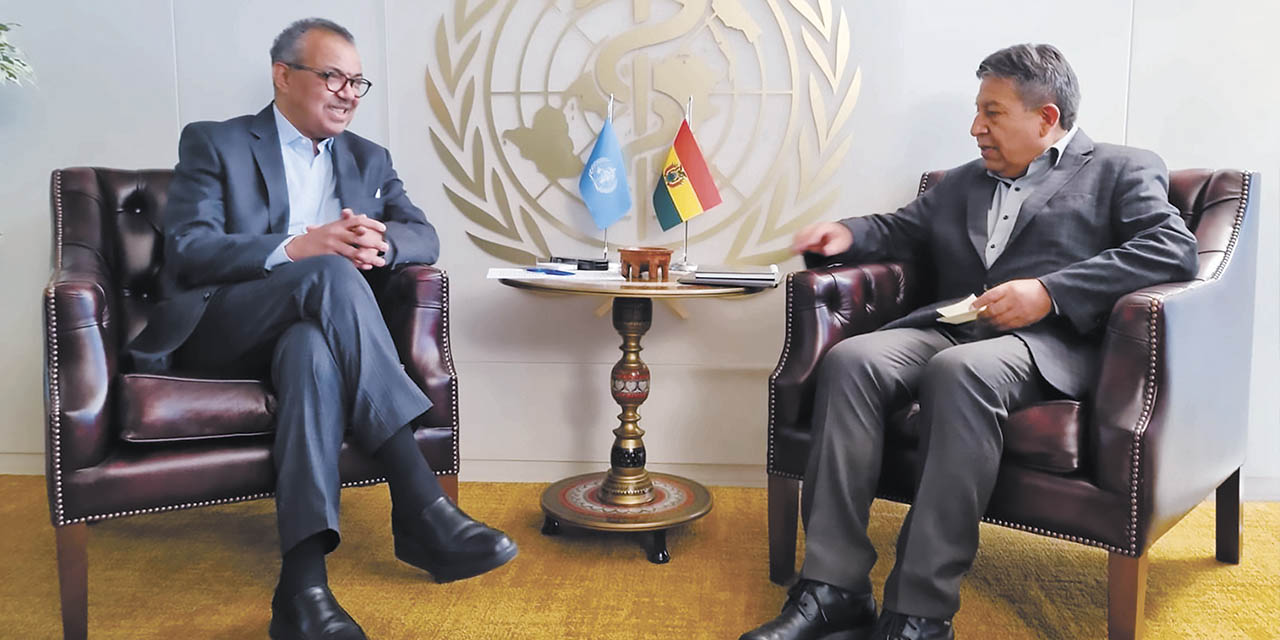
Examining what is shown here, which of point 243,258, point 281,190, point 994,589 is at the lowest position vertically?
point 994,589

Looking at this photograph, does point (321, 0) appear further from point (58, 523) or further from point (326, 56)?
point (58, 523)

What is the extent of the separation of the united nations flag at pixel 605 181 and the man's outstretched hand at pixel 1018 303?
1.15 m

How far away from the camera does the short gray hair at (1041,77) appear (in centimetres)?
211

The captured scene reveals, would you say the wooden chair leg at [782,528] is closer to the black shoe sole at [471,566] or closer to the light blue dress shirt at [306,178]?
the black shoe sole at [471,566]

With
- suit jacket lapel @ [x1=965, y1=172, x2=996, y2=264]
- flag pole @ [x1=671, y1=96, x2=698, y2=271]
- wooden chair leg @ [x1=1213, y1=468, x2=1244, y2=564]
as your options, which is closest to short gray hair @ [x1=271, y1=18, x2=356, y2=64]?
flag pole @ [x1=671, y1=96, x2=698, y2=271]

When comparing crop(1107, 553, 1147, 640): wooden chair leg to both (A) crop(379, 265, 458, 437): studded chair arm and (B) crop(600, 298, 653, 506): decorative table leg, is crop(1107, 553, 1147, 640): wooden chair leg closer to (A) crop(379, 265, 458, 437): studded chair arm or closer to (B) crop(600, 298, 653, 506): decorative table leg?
(B) crop(600, 298, 653, 506): decorative table leg

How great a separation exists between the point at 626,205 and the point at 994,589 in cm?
139

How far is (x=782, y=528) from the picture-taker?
214cm

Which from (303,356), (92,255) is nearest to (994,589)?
(303,356)

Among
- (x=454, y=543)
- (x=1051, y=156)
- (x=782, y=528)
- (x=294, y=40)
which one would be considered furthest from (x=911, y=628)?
(x=294, y=40)

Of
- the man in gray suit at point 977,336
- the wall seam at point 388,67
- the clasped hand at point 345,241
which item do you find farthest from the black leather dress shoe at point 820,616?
Result: the wall seam at point 388,67

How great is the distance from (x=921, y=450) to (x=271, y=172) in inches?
63.1

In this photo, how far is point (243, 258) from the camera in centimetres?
208

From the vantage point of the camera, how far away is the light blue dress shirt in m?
2.35
